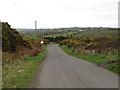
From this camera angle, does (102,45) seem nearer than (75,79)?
No

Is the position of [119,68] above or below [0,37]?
below

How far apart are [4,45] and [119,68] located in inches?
625

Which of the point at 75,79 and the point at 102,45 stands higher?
the point at 102,45

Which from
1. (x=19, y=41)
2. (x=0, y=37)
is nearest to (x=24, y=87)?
(x=0, y=37)

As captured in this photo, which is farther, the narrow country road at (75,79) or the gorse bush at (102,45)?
the gorse bush at (102,45)

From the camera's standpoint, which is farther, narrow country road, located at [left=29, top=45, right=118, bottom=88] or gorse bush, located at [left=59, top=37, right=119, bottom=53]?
gorse bush, located at [left=59, top=37, right=119, bottom=53]

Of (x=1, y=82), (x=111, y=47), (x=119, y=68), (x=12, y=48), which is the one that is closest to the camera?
(x=1, y=82)

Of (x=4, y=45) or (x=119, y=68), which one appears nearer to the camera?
(x=119, y=68)

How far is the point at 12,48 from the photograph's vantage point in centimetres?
2616

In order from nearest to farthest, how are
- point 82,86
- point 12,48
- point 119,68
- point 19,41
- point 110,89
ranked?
point 110,89
point 82,86
point 119,68
point 12,48
point 19,41

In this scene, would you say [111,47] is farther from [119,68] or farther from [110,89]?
[110,89]

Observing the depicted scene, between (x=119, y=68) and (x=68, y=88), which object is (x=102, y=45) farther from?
(x=68, y=88)

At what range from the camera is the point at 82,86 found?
8891 mm

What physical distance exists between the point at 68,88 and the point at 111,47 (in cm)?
1579
